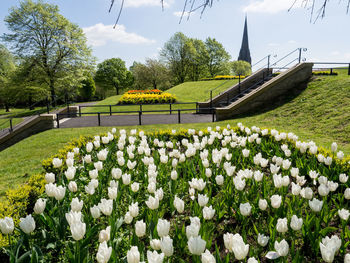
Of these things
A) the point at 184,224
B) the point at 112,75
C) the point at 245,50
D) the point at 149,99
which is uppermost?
the point at 245,50

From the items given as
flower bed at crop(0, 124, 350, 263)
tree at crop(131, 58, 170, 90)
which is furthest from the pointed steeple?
flower bed at crop(0, 124, 350, 263)

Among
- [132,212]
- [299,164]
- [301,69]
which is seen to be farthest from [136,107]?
[132,212]

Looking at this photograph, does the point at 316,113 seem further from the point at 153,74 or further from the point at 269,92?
the point at 153,74

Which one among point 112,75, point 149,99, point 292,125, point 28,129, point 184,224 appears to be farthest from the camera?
point 112,75

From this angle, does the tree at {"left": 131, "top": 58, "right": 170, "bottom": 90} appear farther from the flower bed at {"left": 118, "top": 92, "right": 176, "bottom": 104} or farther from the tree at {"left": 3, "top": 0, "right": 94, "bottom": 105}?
the flower bed at {"left": 118, "top": 92, "right": 176, "bottom": 104}

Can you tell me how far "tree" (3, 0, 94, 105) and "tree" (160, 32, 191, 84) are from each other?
2980cm

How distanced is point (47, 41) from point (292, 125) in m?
28.8

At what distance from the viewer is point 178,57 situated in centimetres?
5725

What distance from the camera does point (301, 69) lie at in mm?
14250

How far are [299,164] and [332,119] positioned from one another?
633 centimetres

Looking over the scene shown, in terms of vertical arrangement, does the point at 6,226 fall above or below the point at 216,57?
below

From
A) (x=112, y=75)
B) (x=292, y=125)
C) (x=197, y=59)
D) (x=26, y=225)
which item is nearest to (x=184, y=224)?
(x=26, y=225)

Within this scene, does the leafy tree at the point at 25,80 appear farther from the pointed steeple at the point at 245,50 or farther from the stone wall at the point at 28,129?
the pointed steeple at the point at 245,50

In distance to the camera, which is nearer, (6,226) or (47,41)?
(6,226)
